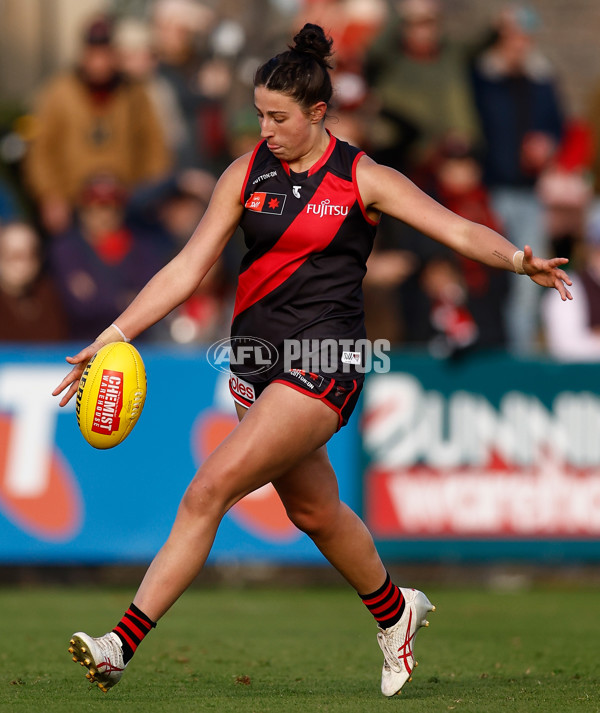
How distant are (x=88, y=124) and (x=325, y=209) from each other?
24.6 ft

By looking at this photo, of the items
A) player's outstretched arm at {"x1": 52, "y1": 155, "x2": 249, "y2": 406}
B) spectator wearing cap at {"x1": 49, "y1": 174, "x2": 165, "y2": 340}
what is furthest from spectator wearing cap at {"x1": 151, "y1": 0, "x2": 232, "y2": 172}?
player's outstretched arm at {"x1": 52, "y1": 155, "x2": 249, "y2": 406}

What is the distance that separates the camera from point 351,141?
38.1 feet

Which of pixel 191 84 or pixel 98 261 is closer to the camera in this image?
pixel 98 261

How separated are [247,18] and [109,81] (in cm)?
281

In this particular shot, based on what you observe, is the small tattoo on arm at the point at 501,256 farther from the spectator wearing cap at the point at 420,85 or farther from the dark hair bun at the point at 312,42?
the spectator wearing cap at the point at 420,85

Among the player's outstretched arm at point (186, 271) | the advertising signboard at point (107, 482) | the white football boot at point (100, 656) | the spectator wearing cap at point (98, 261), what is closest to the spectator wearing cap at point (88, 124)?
the spectator wearing cap at point (98, 261)

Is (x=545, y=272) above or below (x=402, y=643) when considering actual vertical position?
above

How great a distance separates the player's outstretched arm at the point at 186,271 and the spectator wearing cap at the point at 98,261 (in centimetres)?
580

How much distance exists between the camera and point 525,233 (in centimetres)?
1278

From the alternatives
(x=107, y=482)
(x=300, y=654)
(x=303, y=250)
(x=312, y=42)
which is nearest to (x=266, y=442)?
(x=303, y=250)

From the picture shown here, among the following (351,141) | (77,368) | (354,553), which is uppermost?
(351,141)

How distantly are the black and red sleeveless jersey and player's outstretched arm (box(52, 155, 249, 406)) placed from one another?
7 cm

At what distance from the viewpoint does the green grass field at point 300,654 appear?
17.9 feet

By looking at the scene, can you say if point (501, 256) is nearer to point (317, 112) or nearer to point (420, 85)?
point (317, 112)
